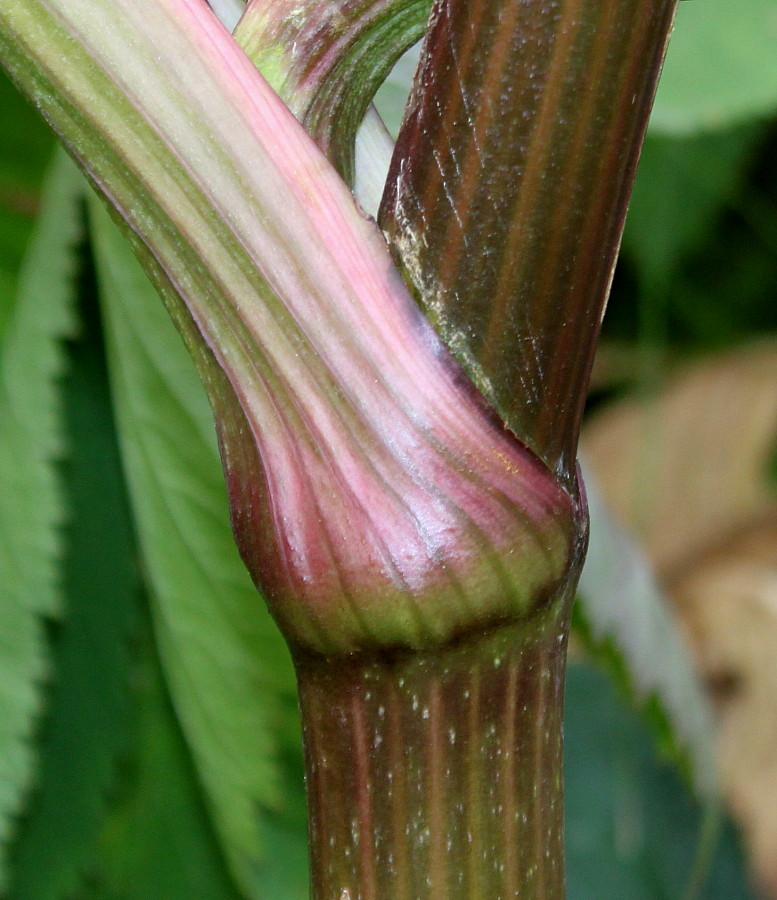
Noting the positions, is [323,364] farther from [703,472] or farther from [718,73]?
[703,472]

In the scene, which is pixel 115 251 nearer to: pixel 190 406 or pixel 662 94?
pixel 190 406

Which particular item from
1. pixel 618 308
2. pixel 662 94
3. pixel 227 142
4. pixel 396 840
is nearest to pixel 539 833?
pixel 396 840

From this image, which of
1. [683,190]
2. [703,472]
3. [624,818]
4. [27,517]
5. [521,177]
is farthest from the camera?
[703,472]

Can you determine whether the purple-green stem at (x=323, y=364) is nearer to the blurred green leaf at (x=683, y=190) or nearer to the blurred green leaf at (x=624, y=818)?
the blurred green leaf at (x=624, y=818)

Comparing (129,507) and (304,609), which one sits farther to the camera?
(129,507)

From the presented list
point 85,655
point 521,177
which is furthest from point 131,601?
point 521,177

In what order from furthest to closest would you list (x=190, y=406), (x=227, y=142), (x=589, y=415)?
(x=589, y=415)
(x=190, y=406)
(x=227, y=142)

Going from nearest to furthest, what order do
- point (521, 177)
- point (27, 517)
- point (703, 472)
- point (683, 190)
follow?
1. point (521, 177)
2. point (27, 517)
3. point (683, 190)
4. point (703, 472)
